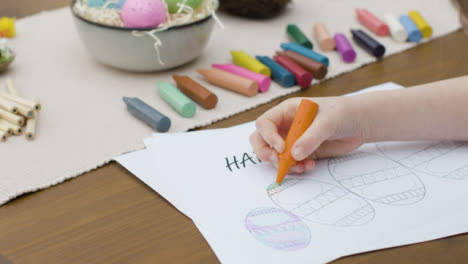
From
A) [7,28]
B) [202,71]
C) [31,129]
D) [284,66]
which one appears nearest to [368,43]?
[284,66]

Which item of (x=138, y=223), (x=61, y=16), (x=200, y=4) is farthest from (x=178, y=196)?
(x=61, y=16)

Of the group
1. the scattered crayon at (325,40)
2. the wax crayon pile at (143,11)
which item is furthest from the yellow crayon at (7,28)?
the scattered crayon at (325,40)

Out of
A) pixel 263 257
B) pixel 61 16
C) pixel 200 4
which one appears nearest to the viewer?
pixel 263 257

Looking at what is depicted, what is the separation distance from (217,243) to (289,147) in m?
0.13

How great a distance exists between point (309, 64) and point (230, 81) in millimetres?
130

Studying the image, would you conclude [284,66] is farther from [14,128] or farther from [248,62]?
[14,128]

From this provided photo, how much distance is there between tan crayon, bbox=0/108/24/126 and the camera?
2.04 feet

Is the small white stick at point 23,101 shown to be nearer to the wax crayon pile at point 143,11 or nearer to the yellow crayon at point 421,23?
the wax crayon pile at point 143,11

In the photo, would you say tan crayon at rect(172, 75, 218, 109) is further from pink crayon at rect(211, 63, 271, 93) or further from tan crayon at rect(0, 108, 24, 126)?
tan crayon at rect(0, 108, 24, 126)

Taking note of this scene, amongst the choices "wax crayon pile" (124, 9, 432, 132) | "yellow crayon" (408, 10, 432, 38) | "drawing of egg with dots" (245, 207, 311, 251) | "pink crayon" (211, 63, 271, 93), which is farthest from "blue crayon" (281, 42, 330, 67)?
"drawing of egg with dots" (245, 207, 311, 251)

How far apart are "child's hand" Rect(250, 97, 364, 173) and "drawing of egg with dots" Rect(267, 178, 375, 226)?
24 millimetres

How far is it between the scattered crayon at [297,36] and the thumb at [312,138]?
371 millimetres

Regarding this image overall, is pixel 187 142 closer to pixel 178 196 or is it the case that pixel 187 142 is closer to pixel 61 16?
pixel 178 196

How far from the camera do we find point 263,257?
41 cm
